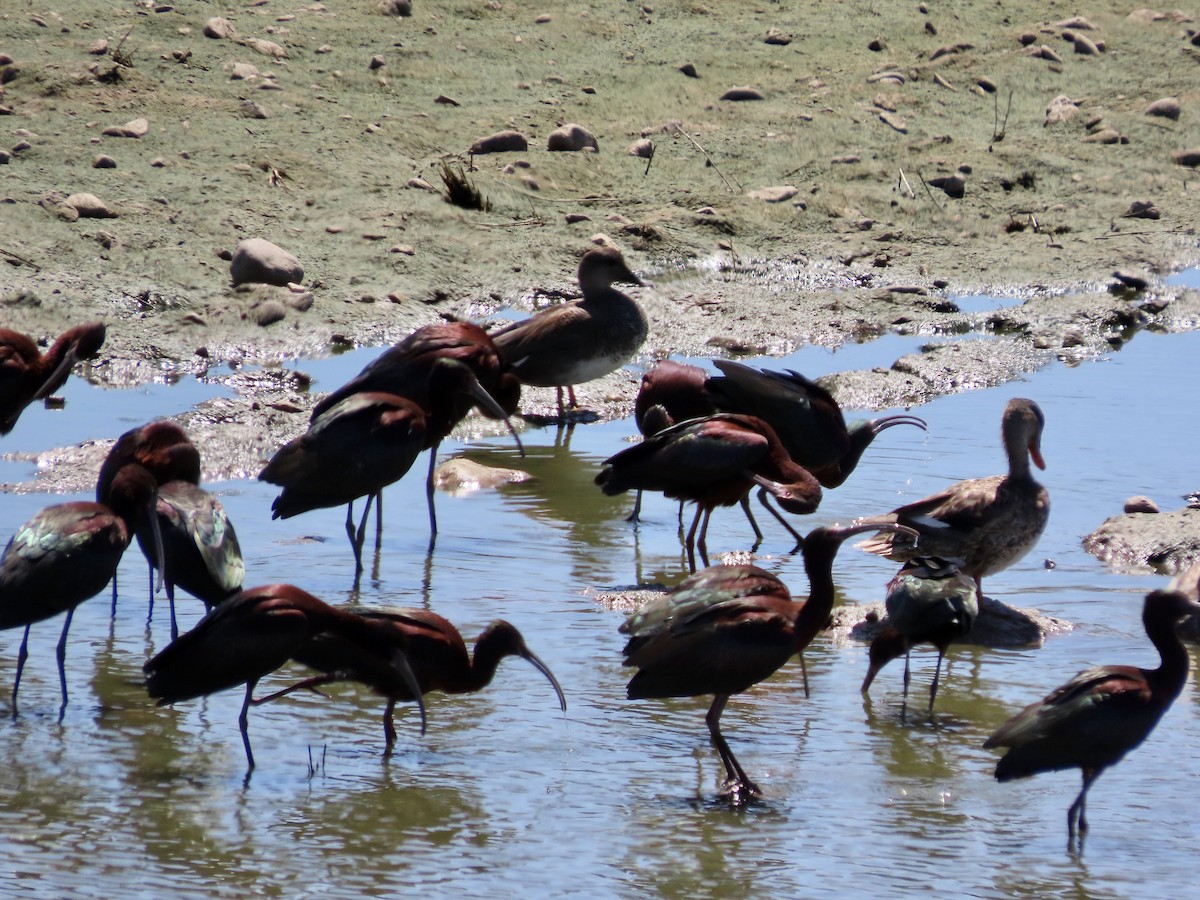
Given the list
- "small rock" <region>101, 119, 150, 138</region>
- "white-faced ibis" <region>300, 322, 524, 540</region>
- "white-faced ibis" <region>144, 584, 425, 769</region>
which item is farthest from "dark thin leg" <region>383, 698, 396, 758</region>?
"small rock" <region>101, 119, 150, 138</region>

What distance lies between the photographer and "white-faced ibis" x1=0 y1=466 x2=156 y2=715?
23.2 feet

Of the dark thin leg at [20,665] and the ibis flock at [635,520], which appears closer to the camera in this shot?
the ibis flock at [635,520]

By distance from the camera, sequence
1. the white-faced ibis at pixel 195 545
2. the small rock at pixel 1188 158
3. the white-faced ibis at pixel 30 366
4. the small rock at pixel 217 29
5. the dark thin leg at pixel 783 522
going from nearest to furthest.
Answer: the white-faced ibis at pixel 195 545 → the dark thin leg at pixel 783 522 → the white-faced ibis at pixel 30 366 → the small rock at pixel 217 29 → the small rock at pixel 1188 158

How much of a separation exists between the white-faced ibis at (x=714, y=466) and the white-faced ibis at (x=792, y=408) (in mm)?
857

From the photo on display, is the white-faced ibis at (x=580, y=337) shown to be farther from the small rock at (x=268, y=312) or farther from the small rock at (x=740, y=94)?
the small rock at (x=740, y=94)

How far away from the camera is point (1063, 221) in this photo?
1842 cm

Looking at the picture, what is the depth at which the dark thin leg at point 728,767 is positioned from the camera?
6.71 m

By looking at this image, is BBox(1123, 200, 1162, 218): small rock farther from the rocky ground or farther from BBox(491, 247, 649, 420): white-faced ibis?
BBox(491, 247, 649, 420): white-faced ibis

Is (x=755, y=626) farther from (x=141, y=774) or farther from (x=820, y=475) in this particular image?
(x=820, y=475)

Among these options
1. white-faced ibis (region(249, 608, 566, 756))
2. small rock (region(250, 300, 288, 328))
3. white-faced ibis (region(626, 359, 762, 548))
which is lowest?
white-faced ibis (region(249, 608, 566, 756))

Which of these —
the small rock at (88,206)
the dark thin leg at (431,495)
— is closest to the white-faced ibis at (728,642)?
the dark thin leg at (431,495)

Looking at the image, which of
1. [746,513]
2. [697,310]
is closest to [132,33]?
[697,310]

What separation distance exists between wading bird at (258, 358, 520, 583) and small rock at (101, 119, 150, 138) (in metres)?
7.94

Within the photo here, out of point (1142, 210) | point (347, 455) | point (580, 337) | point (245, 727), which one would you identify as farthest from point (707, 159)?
point (245, 727)
